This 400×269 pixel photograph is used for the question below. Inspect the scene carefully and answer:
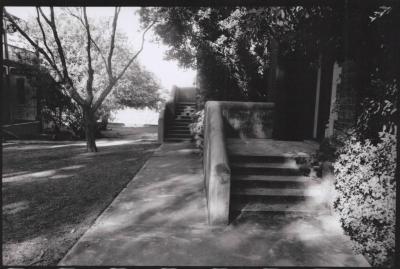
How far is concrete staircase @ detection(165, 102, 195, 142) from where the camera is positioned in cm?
1664

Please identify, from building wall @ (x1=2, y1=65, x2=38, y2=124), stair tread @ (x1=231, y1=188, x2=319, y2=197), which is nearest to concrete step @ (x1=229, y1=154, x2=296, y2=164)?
stair tread @ (x1=231, y1=188, x2=319, y2=197)

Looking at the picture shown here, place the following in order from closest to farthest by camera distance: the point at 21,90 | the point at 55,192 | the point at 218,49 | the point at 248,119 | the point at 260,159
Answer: the point at 260,159 → the point at 55,192 → the point at 248,119 → the point at 218,49 → the point at 21,90

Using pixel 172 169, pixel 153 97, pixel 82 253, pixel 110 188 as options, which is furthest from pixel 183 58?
pixel 153 97

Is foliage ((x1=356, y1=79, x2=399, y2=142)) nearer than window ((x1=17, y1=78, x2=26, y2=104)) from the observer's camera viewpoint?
Yes

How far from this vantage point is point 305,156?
6914mm

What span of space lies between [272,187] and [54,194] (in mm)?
4423

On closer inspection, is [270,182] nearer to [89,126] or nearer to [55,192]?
[55,192]

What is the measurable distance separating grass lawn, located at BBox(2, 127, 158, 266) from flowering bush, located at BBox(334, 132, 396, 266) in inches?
150

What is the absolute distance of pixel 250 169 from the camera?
662cm

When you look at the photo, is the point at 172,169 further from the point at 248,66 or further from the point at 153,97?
the point at 153,97

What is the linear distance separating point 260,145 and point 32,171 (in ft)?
20.2

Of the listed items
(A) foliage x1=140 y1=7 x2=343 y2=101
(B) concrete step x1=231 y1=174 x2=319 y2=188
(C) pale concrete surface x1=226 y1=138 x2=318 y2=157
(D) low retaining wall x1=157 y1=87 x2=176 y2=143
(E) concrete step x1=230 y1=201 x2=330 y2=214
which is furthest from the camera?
(D) low retaining wall x1=157 y1=87 x2=176 y2=143

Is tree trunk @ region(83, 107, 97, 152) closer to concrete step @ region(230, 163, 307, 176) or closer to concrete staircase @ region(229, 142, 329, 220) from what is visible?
concrete staircase @ region(229, 142, 329, 220)

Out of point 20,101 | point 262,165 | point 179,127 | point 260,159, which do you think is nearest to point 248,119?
point 260,159
